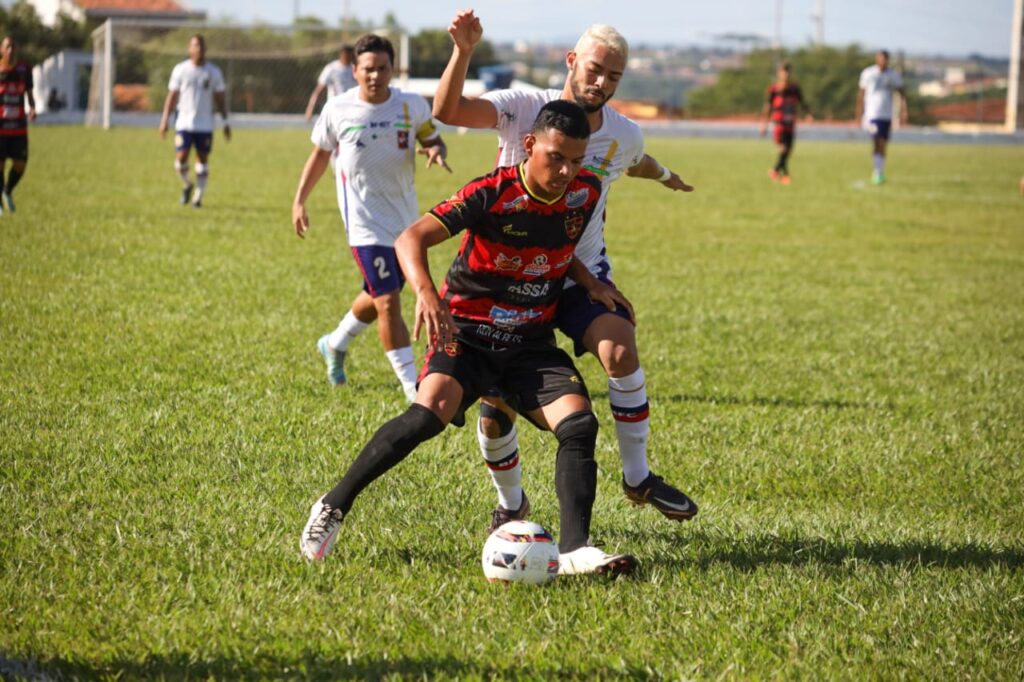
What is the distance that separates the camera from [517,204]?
14.9 feet

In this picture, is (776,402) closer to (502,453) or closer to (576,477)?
(502,453)

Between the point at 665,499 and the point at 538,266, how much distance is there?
1.09 m

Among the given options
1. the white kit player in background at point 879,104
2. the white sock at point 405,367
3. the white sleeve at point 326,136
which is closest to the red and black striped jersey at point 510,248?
the white sock at point 405,367

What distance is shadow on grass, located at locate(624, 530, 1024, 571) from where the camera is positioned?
186 inches

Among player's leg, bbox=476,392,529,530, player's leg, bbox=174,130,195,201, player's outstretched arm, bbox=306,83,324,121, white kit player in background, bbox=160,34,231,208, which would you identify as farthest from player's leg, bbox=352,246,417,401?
player's outstretched arm, bbox=306,83,324,121

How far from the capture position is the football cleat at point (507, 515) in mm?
5008

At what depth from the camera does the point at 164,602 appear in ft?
13.4

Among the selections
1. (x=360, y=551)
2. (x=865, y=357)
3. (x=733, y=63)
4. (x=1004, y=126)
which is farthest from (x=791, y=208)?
(x=733, y=63)

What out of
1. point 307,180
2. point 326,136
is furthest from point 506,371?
point 326,136

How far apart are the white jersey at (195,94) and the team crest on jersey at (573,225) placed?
43.9ft

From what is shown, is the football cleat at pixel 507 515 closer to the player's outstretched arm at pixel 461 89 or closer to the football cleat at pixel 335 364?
the player's outstretched arm at pixel 461 89

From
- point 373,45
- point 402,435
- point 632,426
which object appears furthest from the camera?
point 373,45

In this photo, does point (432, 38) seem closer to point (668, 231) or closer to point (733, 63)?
point (733, 63)

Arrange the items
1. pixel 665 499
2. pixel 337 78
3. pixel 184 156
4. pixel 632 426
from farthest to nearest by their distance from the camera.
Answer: pixel 337 78 → pixel 184 156 → pixel 632 426 → pixel 665 499
